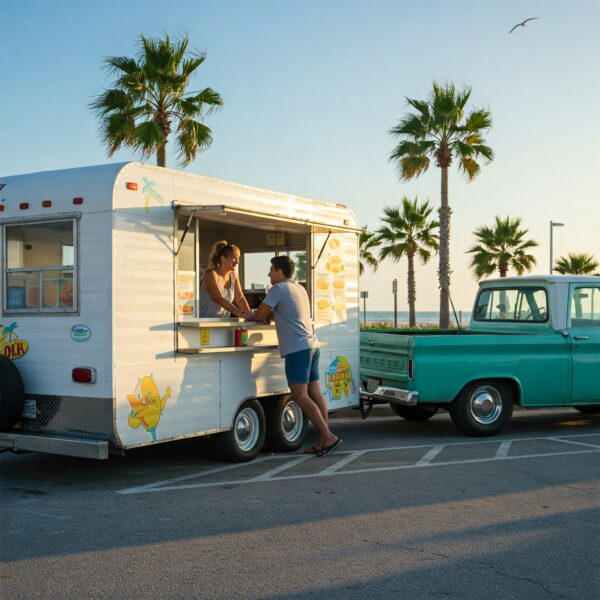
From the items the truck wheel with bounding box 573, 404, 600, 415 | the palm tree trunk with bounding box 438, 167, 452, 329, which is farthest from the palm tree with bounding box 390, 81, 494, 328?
the truck wheel with bounding box 573, 404, 600, 415

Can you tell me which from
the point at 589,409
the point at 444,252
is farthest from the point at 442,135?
the point at 589,409

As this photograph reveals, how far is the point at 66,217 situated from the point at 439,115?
68.8 ft

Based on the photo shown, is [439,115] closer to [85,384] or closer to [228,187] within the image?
[228,187]

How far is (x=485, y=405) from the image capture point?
32.1 ft

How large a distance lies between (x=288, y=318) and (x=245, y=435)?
1239 mm

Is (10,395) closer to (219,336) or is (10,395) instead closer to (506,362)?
(219,336)

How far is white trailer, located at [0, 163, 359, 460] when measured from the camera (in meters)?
6.68

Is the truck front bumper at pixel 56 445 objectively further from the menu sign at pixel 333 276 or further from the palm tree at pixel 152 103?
the palm tree at pixel 152 103

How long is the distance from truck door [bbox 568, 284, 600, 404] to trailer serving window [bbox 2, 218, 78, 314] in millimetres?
6222

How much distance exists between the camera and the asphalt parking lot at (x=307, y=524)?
4.56m

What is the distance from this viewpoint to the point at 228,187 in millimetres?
7926

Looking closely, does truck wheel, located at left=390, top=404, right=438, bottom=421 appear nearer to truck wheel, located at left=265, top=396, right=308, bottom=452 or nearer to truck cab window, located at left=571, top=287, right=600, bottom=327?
truck cab window, located at left=571, top=287, right=600, bottom=327

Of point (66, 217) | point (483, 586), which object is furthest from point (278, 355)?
point (483, 586)

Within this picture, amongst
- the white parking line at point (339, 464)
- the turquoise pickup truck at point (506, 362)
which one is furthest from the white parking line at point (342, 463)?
the turquoise pickup truck at point (506, 362)
